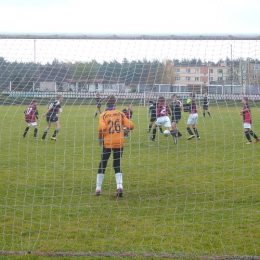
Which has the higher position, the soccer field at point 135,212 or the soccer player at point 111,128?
the soccer player at point 111,128

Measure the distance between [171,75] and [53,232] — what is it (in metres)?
2.60

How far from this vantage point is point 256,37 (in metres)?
5.52

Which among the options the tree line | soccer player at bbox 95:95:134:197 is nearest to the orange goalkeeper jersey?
soccer player at bbox 95:95:134:197

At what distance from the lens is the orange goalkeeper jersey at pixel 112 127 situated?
7.08 metres

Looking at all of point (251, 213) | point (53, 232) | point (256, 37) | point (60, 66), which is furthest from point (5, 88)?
point (251, 213)

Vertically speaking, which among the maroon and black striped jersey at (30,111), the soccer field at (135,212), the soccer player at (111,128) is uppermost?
the maroon and black striped jersey at (30,111)

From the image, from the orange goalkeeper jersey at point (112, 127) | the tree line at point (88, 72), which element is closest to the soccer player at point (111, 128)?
the orange goalkeeper jersey at point (112, 127)

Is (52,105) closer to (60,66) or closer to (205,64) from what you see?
(60,66)

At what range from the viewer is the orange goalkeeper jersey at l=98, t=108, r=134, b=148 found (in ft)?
23.2

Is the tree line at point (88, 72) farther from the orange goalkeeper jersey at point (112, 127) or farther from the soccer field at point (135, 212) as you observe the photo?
the orange goalkeeper jersey at point (112, 127)

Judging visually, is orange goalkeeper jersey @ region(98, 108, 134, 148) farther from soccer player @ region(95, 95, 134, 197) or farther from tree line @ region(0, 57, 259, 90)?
tree line @ region(0, 57, 259, 90)

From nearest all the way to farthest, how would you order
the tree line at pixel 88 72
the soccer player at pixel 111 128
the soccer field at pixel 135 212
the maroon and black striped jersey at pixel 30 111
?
the soccer field at pixel 135 212 → the tree line at pixel 88 72 → the soccer player at pixel 111 128 → the maroon and black striped jersey at pixel 30 111

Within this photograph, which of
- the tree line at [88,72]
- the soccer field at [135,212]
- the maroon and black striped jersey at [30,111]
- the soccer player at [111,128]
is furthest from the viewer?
the maroon and black striped jersey at [30,111]

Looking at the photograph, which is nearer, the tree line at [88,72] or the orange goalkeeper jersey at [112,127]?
the tree line at [88,72]
